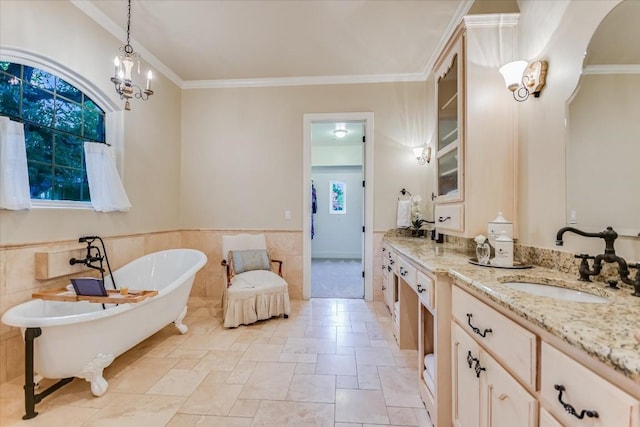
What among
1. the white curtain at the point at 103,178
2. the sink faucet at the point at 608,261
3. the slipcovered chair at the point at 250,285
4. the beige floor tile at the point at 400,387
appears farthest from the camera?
the slipcovered chair at the point at 250,285

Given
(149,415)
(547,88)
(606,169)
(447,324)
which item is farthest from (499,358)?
(149,415)

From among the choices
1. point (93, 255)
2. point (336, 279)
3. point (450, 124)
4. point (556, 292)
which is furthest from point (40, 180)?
point (336, 279)

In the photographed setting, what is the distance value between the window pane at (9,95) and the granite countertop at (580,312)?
312cm

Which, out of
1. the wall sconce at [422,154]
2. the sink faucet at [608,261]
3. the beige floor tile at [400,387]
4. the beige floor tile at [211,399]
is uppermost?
the wall sconce at [422,154]

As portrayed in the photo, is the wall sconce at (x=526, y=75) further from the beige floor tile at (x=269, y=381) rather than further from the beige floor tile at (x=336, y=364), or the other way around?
the beige floor tile at (x=269, y=381)

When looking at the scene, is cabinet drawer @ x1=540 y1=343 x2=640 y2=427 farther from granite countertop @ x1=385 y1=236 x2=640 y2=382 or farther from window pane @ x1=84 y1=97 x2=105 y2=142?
window pane @ x1=84 y1=97 x2=105 y2=142

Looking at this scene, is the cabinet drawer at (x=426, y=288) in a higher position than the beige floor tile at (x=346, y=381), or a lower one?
higher

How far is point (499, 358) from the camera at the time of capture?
3.42 feet

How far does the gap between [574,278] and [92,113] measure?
3875 mm

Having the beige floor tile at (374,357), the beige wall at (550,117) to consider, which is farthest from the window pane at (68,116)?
the beige wall at (550,117)

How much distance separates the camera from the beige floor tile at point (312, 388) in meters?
1.82

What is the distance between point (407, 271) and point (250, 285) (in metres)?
1.69

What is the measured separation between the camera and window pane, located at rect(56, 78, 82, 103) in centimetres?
236

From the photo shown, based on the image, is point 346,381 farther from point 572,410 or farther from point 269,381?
point 572,410
